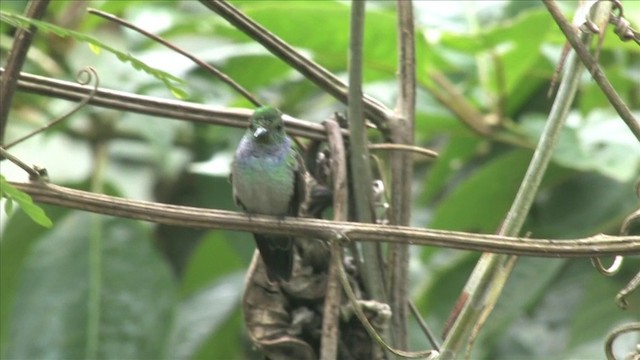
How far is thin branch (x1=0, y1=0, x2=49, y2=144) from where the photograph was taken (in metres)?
1.64

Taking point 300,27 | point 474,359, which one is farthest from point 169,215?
point 474,359

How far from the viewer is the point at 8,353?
9.13ft

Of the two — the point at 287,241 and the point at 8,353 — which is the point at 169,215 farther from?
the point at 8,353

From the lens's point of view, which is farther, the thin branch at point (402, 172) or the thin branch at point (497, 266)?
the thin branch at point (402, 172)

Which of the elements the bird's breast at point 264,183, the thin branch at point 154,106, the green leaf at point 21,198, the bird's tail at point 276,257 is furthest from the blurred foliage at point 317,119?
the green leaf at point 21,198

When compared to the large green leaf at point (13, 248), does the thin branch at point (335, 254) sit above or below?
below

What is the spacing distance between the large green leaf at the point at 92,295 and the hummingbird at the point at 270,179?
2.52 ft

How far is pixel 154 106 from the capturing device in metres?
1.69

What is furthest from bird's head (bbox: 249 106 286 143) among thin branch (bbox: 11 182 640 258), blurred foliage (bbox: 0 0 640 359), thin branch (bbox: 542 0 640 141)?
blurred foliage (bbox: 0 0 640 359)

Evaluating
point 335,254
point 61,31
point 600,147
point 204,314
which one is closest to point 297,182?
point 335,254

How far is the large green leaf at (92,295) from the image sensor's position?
2.80 meters

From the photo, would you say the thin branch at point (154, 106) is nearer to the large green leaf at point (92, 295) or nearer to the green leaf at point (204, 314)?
the large green leaf at point (92, 295)

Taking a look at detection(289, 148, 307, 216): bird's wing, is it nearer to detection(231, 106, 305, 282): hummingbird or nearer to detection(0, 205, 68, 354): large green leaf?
detection(231, 106, 305, 282): hummingbird

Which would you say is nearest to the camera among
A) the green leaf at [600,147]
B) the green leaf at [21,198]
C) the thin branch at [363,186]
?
the green leaf at [21,198]
